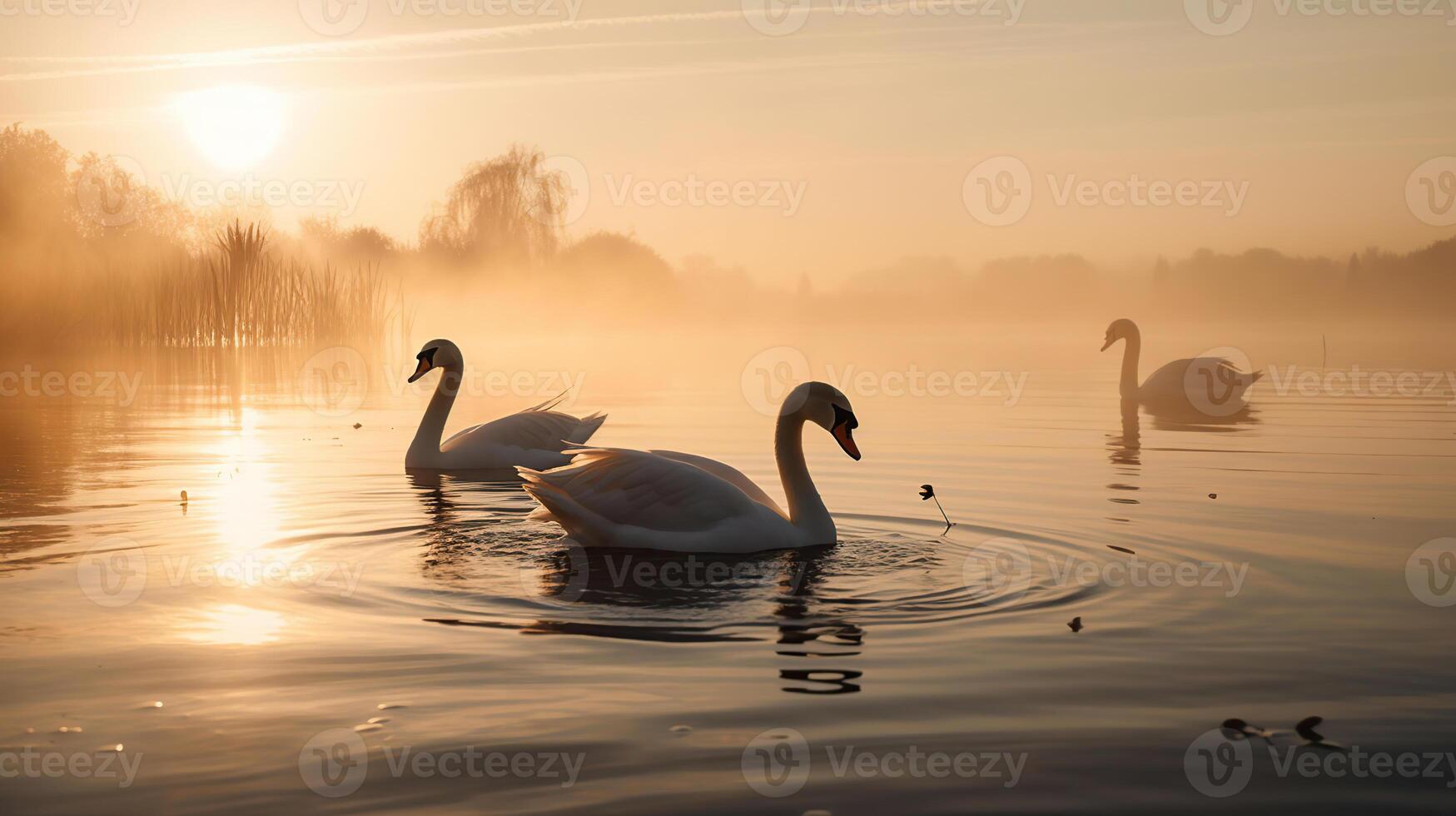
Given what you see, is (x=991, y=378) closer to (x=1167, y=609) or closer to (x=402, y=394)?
(x=402, y=394)

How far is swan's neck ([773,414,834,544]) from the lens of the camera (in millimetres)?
8867

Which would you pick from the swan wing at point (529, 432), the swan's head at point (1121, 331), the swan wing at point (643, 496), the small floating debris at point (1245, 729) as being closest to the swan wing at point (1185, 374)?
the swan's head at point (1121, 331)

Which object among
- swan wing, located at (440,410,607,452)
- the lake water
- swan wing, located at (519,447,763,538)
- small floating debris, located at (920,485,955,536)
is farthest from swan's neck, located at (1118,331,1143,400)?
swan wing, located at (519,447,763,538)

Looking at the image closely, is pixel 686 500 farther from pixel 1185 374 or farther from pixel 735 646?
pixel 1185 374

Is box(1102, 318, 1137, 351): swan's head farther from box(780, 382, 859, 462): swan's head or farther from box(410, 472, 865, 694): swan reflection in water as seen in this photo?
box(410, 472, 865, 694): swan reflection in water

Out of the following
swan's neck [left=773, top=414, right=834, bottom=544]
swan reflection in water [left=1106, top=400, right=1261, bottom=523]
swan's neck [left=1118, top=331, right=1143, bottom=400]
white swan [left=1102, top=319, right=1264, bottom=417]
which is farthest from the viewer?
swan's neck [left=1118, top=331, right=1143, bottom=400]

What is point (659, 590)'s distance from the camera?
7535 millimetres

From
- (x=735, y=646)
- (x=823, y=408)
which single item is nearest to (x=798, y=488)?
(x=823, y=408)

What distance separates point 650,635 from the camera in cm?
639

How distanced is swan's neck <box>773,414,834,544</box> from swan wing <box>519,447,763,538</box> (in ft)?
1.35

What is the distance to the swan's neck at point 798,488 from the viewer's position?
8.87 metres

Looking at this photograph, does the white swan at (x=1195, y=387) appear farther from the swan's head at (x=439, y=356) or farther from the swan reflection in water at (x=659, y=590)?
the swan reflection in water at (x=659, y=590)

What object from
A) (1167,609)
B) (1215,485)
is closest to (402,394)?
(1215,485)

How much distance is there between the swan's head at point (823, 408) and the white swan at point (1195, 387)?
14841 mm
